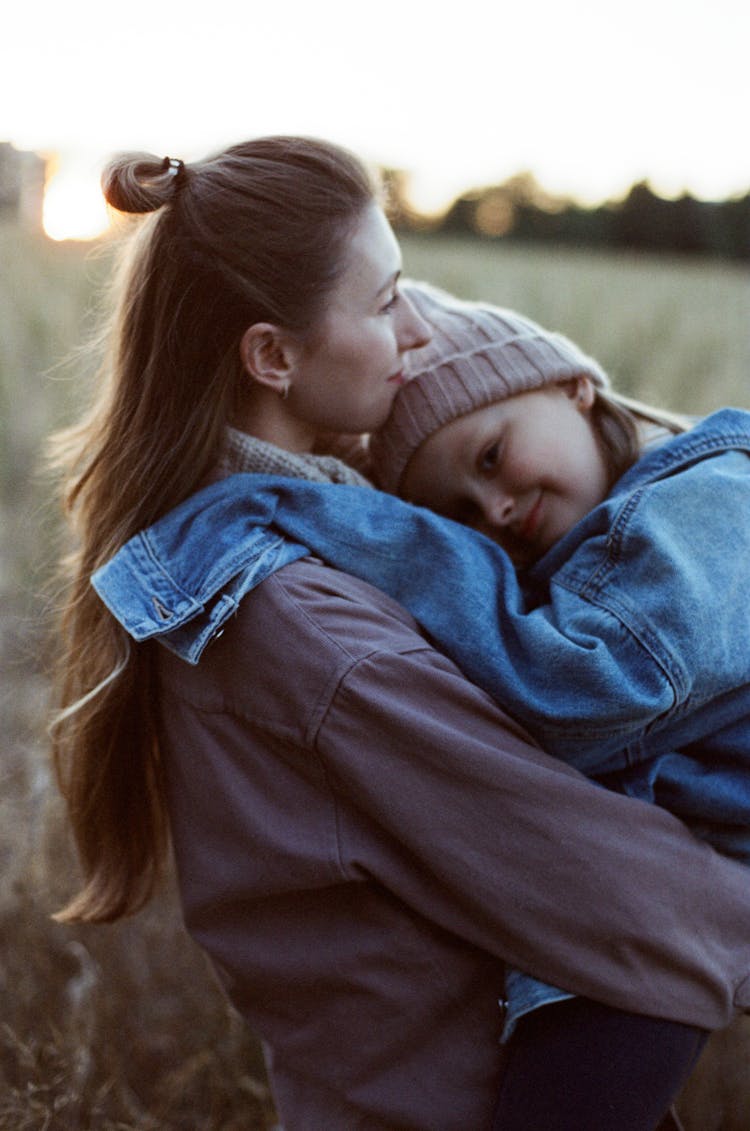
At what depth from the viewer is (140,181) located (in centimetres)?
155

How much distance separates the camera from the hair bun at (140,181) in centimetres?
153

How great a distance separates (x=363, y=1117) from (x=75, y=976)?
3.70 feet

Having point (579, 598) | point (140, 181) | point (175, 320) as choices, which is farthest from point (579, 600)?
point (140, 181)

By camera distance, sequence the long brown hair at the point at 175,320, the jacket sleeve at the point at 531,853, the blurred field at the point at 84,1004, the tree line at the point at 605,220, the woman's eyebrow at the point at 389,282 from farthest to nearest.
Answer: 1. the tree line at the point at 605,220
2. the blurred field at the point at 84,1004
3. the woman's eyebrow at the point at 389,282
4. the long brown hair at the point at 175,320
5. the jacket sleeve at the point at 531,853

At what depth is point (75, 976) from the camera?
7.99 ft

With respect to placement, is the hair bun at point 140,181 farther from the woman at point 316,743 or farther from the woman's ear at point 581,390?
the woman's ear at point 581,390

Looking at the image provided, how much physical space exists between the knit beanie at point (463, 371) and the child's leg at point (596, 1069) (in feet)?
2.89

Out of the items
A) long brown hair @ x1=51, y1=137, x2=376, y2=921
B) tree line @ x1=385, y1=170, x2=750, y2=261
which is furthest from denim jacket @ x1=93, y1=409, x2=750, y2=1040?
tree line @ x1=385, y1=170, x2=750, y2=261

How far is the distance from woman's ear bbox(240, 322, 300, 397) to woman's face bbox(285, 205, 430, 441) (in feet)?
0.05

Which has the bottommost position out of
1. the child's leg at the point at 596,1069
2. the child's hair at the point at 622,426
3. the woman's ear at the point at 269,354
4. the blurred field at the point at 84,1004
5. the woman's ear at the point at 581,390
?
the blurred field at the point at 84,1004

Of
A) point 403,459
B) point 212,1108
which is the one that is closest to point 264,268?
point 403,459

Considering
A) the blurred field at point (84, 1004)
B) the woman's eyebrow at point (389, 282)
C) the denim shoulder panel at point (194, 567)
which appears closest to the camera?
the denim shoulder panel at point (194, 567)

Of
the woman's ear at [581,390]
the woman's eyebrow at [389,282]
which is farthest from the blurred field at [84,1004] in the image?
the woman's ear at [581,390]

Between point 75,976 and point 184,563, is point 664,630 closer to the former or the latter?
point 184,563
